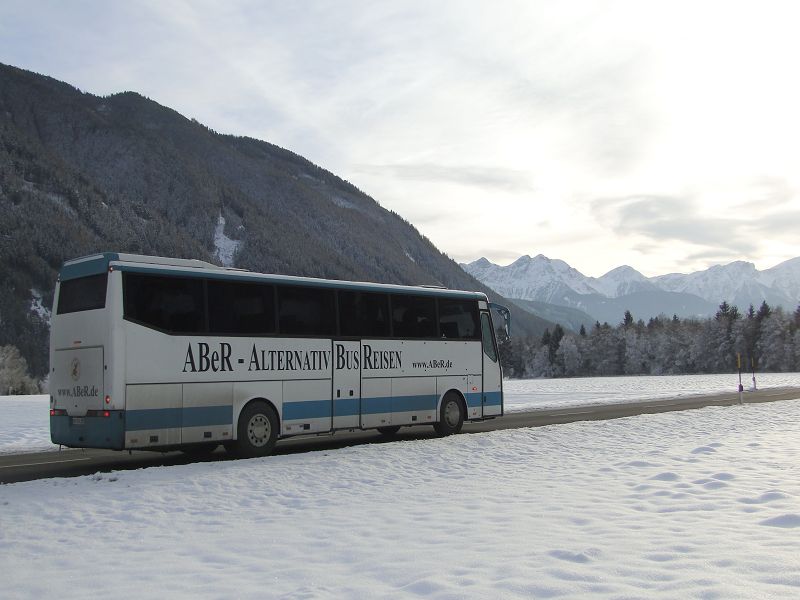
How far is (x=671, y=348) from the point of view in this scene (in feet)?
462

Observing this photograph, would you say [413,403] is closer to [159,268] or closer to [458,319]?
[458,319]

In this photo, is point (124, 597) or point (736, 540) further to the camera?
point (736, 540)

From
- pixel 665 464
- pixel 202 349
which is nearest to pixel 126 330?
pixel 202 349

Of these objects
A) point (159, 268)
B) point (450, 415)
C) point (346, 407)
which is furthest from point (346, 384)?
point (159, 268)

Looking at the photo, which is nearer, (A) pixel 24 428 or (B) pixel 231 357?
(B) pixel 231 357

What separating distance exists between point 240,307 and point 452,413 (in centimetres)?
725

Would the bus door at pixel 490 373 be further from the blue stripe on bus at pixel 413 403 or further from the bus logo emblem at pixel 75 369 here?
the bus logo emblem at pixel 75 369

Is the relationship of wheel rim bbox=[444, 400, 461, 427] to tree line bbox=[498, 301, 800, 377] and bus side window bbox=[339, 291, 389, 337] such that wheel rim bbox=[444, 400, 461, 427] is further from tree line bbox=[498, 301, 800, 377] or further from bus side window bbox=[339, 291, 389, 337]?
tree line bbox=[498, 301, 800, 377]

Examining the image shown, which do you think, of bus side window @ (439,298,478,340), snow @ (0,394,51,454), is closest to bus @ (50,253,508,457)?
bus side window @ (439,298,478,340)

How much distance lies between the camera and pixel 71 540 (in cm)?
852

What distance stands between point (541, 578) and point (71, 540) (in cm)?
506

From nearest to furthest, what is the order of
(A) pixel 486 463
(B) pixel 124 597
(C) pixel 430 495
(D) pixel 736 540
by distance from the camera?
(B) pixel 124 597 → (D) pixel 736 540 → (C) pixel 430 495 → (A) pixel 486 463

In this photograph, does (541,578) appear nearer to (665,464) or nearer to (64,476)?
(665,464)

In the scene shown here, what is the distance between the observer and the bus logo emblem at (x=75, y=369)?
15.0m
